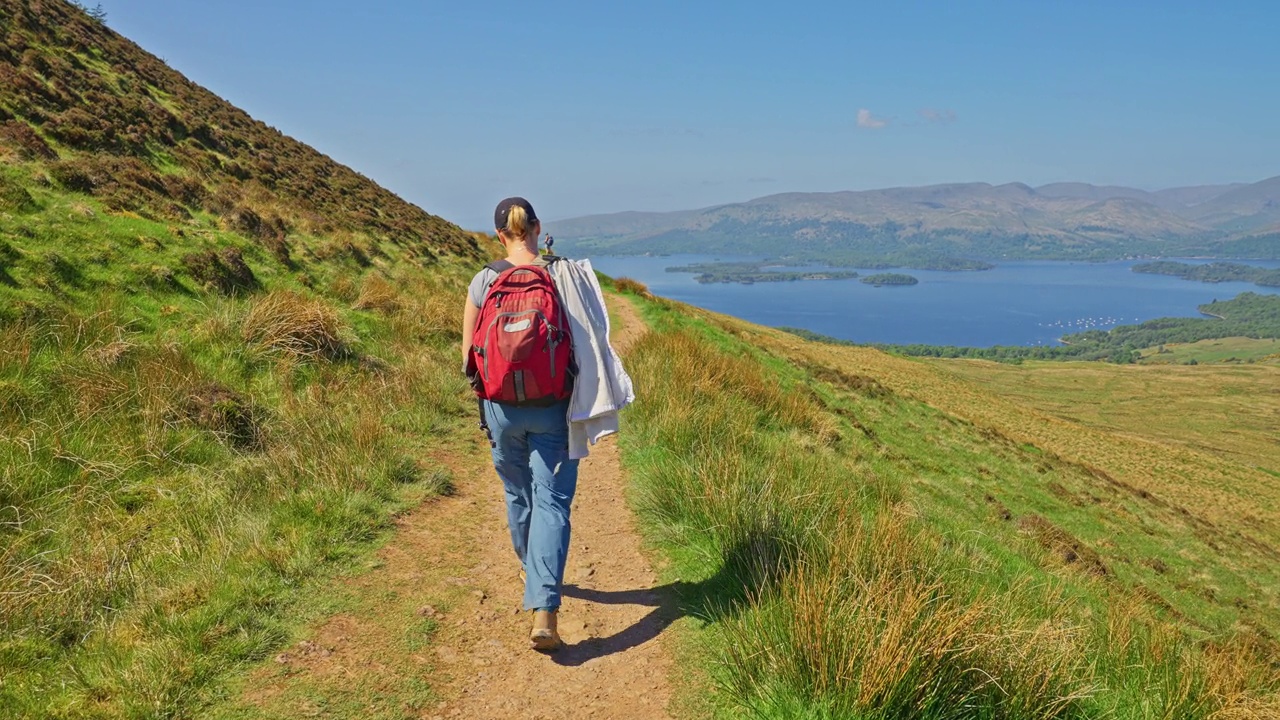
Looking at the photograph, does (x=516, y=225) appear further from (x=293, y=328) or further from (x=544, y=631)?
(x=293, y=328)

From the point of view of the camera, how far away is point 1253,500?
86.4 feet

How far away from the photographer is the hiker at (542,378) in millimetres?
3150

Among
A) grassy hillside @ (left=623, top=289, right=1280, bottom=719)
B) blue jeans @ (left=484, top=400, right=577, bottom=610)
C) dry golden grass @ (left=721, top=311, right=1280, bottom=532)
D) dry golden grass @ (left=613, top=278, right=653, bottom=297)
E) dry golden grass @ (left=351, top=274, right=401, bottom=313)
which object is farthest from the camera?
dry golden grass @ (left=613, top=278, right=653, bottom=297)

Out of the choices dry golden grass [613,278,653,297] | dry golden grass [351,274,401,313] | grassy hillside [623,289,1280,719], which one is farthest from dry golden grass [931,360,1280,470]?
dry golden grass [351,274,401,313]

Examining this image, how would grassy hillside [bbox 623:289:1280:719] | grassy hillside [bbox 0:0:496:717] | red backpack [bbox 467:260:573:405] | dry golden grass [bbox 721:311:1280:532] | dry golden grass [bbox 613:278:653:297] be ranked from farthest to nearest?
dry golden grass [bbox 613:278:653:297] → dry golden grass [bbox 721:311:1280:532] → grassy hillside [bbox 0:0:496:717] → red backpack [bbox 467:260:573:405] → grassy hillside [bbox 623:289:1280:719]

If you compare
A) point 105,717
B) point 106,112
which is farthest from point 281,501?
point 106,112

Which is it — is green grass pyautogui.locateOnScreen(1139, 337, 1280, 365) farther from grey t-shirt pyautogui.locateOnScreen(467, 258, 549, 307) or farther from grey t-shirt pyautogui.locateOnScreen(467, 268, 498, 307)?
grey t-shirt pyautogui.locateOnScreen(467, 268, 498, 307)

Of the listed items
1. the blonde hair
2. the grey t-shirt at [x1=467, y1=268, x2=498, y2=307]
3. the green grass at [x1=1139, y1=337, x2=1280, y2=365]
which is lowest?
the green grass at [x1=1139, y1=337, x2=1280, y2=365]

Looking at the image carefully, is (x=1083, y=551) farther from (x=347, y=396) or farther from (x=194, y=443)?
(x=194, y=443)

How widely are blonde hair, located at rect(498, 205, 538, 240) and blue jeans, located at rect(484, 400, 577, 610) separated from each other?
2.71 ft

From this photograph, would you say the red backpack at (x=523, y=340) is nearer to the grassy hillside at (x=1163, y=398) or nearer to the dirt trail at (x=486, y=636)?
the dirt trail at (x=486, y=636)

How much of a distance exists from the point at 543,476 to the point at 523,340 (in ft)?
2.39

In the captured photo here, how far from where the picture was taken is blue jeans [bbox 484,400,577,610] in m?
3.33

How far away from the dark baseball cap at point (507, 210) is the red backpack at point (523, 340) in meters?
0.29
